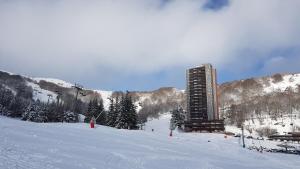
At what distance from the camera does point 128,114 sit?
259 feet

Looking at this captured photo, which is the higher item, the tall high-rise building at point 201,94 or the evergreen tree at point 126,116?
the tall high-rise building at point 201,94

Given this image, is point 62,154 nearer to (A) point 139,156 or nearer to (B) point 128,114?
(A) point 139,156

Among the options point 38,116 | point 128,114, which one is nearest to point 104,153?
point 128,114

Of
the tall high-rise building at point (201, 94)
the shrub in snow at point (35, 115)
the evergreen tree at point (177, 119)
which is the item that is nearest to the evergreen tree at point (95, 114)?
the shrub in snow at point (35, 115)

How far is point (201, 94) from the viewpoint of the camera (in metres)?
139

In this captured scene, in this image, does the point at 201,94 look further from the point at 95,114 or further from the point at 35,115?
the point at 35,115

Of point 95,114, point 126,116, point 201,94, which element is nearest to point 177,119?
point 201,94

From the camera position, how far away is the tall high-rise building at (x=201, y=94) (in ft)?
440

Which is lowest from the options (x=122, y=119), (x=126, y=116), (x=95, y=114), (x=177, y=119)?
(x=122, y=119)

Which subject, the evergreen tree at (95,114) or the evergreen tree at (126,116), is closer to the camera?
the evergreen tree at (126,116)

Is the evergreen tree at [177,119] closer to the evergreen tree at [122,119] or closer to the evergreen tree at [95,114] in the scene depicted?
the evergreen tree at [95,114]

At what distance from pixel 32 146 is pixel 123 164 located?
5.24 meters

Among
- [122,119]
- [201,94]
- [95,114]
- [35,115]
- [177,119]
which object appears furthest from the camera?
[201,94]

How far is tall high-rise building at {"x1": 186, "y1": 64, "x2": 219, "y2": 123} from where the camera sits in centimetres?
13425
